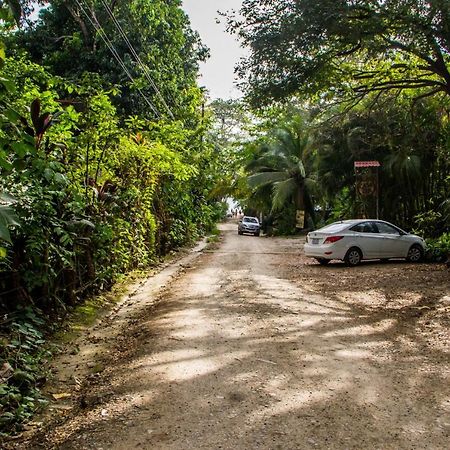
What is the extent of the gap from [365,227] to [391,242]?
949 millimetres

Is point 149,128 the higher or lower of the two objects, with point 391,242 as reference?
higher

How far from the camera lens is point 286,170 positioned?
36.3 m

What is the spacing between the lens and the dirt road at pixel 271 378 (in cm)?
380

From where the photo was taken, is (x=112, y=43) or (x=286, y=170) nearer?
(x=112, y=43)

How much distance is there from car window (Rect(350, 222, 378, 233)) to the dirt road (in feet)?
18.8

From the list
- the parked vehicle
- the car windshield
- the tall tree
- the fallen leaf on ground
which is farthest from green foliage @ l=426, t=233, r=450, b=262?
the parked vehicle

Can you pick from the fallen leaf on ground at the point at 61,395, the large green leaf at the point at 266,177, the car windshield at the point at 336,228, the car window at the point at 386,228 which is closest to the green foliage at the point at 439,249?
the car window at the point at 386,228

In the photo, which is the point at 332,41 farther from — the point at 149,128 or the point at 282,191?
the point at 282,191

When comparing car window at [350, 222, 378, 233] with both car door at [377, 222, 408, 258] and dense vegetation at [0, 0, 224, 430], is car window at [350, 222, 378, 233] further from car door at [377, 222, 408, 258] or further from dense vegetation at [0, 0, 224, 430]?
dense vegetation at [0, 0, 224, 430]

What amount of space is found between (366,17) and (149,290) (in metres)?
7.02

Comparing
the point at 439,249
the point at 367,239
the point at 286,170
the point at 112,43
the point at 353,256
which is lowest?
the point at 353,256

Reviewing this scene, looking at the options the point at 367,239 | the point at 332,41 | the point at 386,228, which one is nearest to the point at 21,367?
the point at 332,41

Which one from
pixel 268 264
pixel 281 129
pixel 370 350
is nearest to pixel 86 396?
pixel 370 350

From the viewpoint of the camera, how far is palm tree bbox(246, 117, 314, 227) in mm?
34844
